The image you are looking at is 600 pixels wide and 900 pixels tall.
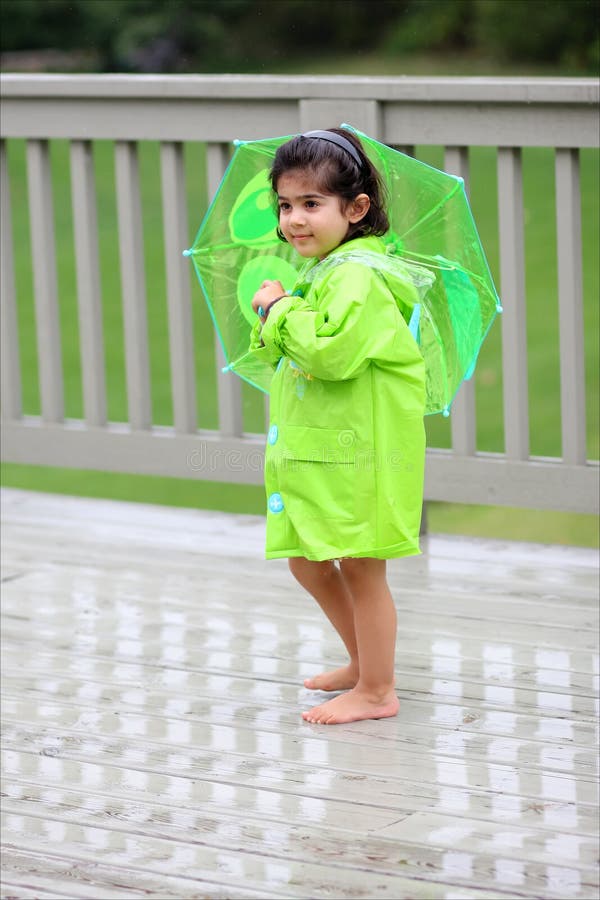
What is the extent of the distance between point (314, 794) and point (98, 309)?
202cm

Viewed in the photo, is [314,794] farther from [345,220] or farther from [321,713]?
[345,220]

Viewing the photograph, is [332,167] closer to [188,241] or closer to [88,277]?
[188,241]

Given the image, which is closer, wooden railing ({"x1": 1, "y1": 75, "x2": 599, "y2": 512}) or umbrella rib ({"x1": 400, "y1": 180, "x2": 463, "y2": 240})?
umbrella rib ({"x1": 400, "y1": 180, "x2": 463, "y2": 240})

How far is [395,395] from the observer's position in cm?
237

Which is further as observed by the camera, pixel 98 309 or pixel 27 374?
pixel 27 374

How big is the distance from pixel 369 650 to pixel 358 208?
30.7 inches

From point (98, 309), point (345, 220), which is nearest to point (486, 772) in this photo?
point (345, 220)

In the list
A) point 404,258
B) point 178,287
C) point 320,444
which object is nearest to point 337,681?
point 320,444

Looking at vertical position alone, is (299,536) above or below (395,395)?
below

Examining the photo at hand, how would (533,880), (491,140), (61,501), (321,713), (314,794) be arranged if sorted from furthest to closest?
1. (61,501)
2. (491,140)
3. (321,713)
4. (314,794)
5. (533,880)

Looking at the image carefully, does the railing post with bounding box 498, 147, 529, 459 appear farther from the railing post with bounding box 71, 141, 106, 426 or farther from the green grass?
the green grass

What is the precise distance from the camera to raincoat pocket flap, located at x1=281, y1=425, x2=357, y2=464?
7.74 ft

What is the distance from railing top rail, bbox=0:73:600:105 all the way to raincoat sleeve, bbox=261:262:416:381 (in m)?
1.13

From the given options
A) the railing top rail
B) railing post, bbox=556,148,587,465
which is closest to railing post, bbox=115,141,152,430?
the railing top rail
